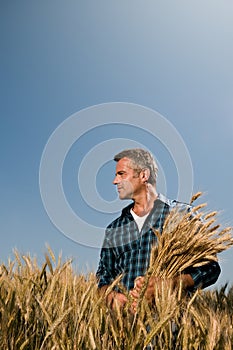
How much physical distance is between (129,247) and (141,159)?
0.62 metres

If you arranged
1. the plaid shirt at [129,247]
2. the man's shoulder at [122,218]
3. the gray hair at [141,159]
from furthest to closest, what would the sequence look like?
the man's shoulder at [122,218] < the gray hair at [141,159] < the plaid shirt at [129,247]

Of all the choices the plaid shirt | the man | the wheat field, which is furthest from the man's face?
the wheat field

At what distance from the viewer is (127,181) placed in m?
3.12

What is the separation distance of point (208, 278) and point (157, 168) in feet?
3.03

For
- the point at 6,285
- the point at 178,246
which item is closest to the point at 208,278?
the point at 178,246

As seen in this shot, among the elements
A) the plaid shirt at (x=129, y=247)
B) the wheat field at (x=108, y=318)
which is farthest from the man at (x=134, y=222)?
the wheat field at (x=108, y=318)

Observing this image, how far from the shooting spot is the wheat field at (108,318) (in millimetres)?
1958

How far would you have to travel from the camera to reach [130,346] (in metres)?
1.90

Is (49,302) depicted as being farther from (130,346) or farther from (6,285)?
(130,346)

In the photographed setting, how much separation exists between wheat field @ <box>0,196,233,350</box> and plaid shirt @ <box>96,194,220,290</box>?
1.57 feet

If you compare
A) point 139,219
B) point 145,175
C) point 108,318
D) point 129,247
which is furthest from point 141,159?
point 108,318

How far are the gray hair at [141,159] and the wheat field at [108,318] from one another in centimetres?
74

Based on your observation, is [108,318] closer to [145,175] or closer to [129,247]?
[129,247]

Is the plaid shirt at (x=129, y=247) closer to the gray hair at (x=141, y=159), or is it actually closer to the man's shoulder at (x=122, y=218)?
the man's shoulder at (x=122, y=218)
